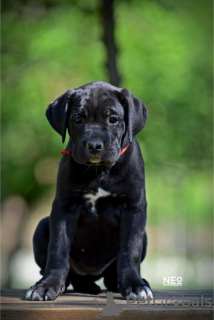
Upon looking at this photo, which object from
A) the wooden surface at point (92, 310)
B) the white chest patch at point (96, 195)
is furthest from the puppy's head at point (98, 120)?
the wooden surface at point (92, 310)

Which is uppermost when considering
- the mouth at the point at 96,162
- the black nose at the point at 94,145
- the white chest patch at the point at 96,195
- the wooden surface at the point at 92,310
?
the black nose at the point at 94,145

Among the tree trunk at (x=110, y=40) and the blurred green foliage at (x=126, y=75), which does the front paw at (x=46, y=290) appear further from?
the blurred green foliage at (x=126, y=75)

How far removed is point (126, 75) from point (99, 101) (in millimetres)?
6738

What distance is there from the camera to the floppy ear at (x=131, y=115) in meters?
4.09

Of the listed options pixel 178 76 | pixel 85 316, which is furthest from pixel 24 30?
pixel 85 316

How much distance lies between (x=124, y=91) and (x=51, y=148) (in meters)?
7.44

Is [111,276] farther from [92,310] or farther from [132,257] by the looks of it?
[92,310]

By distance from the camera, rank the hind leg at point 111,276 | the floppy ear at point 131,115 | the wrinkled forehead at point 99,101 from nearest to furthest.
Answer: the wrinkled forehead at point 99,101
the floppy ear at point 131,115
the hind leg at point 111,276

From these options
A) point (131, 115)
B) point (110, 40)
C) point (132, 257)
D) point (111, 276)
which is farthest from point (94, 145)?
point (110, 40)

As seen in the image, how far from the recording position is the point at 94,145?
3799 millimetres

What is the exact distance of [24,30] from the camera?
37.9 feet

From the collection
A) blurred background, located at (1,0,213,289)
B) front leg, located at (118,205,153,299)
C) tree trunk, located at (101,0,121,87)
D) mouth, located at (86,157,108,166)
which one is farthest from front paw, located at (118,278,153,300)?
blurred background, located at (1,0,213,289)

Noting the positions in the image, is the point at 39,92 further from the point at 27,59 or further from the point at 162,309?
the point at 162,309

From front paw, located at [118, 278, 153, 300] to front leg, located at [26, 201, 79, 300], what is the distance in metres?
0.43
